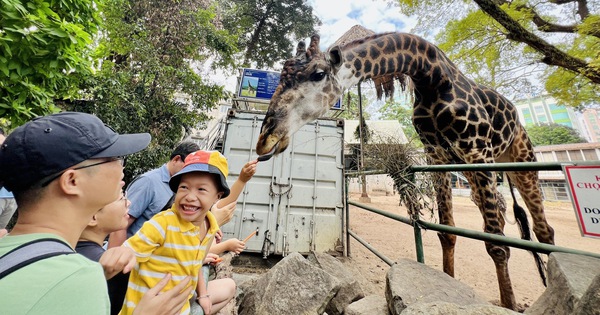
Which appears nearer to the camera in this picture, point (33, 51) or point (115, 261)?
point (115, 261)

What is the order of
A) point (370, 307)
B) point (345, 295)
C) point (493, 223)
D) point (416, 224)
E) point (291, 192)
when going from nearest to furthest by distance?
point (370, 307)
point (416, 224)
point (493, 223)
point (345, 295)
point (291, 192)

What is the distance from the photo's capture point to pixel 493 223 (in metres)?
2.29

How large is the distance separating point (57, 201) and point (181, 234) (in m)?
0.74

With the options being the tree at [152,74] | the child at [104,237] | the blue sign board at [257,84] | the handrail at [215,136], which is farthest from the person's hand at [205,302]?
the blue sign board at [257,84]

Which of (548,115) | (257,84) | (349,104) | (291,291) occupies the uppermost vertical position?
(548,115)

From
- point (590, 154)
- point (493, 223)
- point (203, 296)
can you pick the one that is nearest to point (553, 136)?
point (590, 154)

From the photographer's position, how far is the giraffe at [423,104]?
2.41m

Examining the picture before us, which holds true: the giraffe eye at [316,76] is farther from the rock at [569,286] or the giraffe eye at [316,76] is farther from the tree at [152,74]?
the tree at [152,74]

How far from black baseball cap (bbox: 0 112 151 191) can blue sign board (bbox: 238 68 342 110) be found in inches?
291

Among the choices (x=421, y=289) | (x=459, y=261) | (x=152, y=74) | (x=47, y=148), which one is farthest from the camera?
(x=152, y=74)

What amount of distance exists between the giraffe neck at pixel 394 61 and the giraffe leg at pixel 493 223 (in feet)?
3.59

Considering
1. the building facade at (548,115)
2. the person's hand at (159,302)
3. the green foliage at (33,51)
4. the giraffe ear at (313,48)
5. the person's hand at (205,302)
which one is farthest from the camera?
the building facade at (548,115)

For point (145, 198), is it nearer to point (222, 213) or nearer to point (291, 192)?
point (222, 213)

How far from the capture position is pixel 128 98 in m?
6.50
